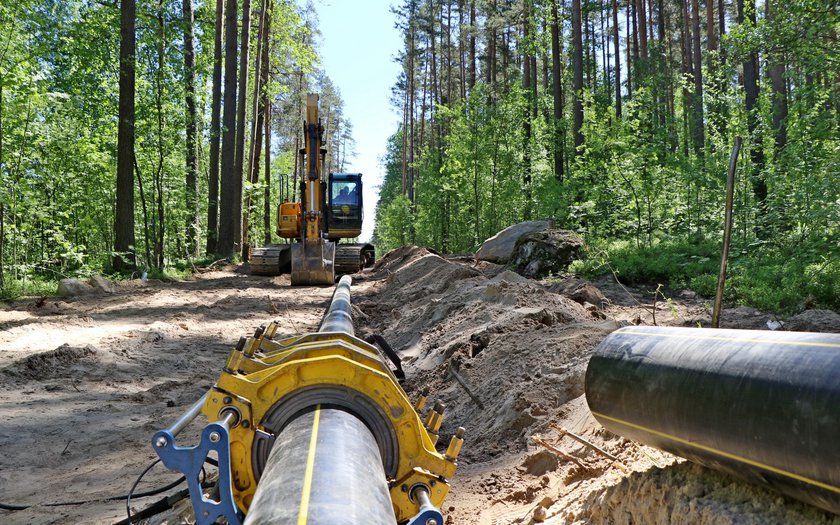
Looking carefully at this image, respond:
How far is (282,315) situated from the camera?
35.1 ft

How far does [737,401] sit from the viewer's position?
193 centimetres

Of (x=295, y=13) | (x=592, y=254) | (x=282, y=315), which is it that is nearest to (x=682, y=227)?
(x=592, y=254)

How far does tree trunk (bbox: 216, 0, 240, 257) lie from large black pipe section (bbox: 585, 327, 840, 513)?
19.0 meters

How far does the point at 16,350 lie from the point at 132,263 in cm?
806

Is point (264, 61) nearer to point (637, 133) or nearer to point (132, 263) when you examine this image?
point (132, 263)

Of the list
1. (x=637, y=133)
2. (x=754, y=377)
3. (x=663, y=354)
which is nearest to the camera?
(x=754, y=377)

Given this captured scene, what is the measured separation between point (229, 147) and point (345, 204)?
444cm

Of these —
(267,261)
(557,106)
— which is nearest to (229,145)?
(267,261)

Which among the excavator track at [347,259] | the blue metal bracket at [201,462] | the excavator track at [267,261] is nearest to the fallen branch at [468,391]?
the blue metal bracket at [201,462]

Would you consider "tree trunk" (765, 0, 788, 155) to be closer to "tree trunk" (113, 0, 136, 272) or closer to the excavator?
the excavator

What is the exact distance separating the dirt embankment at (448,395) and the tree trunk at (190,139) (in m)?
7.55

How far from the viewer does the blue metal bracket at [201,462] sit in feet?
6.30

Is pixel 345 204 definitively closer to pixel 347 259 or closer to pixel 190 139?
pixel 347 259

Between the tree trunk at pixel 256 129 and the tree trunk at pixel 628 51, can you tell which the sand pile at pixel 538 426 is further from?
the tree trunk at pixel 628 51
